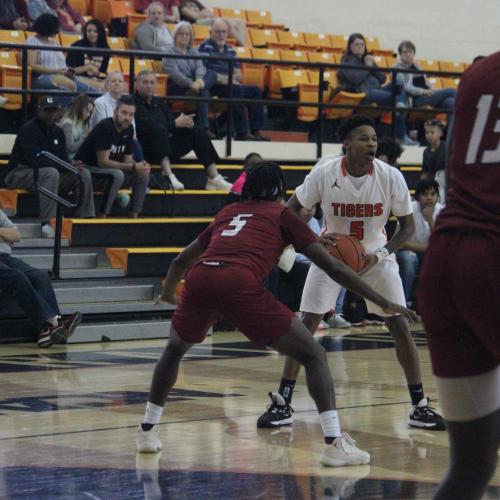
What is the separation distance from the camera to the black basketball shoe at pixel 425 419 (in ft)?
23.1

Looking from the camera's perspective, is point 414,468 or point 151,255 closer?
point 414,468

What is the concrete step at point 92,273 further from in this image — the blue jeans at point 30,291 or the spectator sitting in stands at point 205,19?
the spectator sitting in stands at point 205,19

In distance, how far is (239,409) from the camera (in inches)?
304

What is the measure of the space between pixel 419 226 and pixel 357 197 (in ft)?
20.9

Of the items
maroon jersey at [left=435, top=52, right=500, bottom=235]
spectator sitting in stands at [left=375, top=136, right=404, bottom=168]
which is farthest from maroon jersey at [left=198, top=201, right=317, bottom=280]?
spectator sitting in stands at [left=375, top=136, right=404, bottom=168]

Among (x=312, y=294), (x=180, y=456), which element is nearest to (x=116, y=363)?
(x=312, y=294)

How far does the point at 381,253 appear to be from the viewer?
284 inches

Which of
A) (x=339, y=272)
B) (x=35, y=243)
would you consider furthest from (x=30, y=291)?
(x=339, y=272)

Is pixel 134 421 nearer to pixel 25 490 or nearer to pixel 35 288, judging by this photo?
pixel 25 490

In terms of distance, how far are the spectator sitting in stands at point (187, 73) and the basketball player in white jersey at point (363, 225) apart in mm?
7743

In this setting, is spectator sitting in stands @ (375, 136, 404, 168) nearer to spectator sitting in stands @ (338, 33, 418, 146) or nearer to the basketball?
spectator sitting in stands @ (338, 33, 418, 146)

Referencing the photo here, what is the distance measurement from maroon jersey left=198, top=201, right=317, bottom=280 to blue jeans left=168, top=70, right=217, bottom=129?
8.86 m

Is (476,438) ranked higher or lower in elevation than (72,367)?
higher

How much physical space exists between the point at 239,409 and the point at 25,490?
2.59 metres
